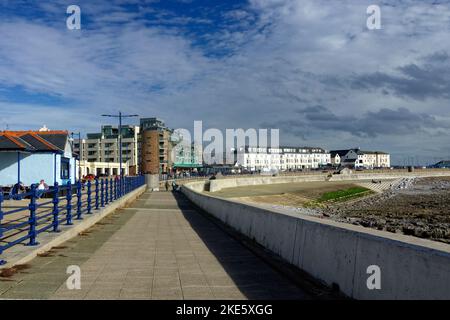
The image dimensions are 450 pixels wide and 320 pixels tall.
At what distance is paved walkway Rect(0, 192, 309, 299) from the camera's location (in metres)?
6.41

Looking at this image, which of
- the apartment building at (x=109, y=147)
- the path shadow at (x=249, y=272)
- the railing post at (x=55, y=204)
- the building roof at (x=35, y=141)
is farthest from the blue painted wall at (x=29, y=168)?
the apartment building at (x=109, y=147)

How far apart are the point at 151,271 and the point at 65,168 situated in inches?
1012

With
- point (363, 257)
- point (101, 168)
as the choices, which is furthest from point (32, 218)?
point (101, 168)

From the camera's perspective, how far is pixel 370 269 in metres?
5.63

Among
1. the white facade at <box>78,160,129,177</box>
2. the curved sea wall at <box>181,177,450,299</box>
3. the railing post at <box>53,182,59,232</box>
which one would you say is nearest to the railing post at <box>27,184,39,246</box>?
the railing post at <box>53,182,59,232</box>

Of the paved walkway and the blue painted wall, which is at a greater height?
→ the blue painted wall

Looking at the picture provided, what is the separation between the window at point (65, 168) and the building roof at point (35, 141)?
1.16 meters

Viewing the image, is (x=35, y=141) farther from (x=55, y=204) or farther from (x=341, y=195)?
(x=341, y=195)

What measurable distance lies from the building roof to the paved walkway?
15171 mm

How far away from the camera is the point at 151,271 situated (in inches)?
315

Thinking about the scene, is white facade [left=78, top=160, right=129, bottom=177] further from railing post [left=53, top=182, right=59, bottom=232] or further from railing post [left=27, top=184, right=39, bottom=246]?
railing post [left=27, top=184, right=39, bottom=246]
